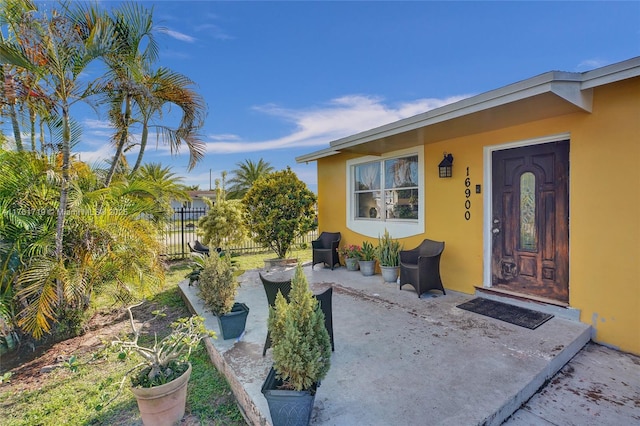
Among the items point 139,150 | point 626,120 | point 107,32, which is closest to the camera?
point 626,120

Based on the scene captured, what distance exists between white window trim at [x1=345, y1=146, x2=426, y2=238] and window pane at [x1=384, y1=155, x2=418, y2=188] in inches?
5.1

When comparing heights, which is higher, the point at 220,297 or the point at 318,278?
Answer: the point at 220,297

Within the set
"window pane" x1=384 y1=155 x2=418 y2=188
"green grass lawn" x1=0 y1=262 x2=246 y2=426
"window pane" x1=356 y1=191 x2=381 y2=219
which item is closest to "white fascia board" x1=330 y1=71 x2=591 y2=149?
"window pane" x1=384 y1=155 x2=418 y2=188

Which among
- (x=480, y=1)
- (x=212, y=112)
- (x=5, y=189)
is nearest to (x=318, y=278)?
(x=212, y=112)

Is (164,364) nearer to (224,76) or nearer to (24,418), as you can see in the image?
(24,418)

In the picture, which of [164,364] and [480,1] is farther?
[480,1]

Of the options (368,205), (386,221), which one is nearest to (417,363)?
(386,221)

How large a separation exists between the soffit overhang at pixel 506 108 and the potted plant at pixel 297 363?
3.14 meters

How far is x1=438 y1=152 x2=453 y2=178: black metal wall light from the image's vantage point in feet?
17.1

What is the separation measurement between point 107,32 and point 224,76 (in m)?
5.33

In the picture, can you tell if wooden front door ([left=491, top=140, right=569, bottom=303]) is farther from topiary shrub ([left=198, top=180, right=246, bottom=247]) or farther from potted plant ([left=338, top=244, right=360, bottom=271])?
topiary shrub ([left=198, top=180, right=246, bottom=247])

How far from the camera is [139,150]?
6.20 m

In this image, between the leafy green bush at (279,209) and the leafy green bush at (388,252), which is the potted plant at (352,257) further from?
the leafy green bush at (279,209)

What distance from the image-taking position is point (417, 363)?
2.87 meters
